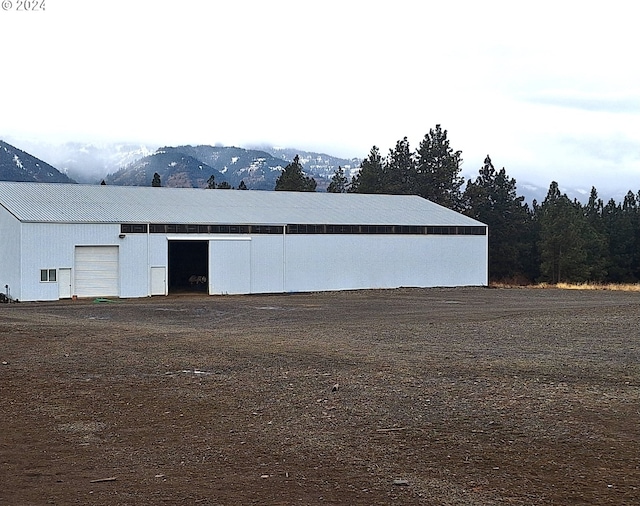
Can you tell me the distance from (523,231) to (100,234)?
53735mm

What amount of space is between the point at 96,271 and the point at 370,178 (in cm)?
5308

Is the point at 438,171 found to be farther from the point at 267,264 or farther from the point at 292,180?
the point at 267,264

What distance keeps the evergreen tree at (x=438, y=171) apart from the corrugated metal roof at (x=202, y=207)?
1109 inches

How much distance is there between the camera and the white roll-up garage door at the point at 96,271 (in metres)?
47.2

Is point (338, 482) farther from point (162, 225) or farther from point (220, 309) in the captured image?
point (162, 225)

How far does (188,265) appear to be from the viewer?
178ft

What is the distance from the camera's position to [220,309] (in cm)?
3600

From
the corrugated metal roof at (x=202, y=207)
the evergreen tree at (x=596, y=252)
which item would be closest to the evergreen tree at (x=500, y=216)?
the evergreen tree at (x=596, y=252)

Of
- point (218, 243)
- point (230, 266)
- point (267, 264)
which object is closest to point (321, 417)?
point (230, 266)

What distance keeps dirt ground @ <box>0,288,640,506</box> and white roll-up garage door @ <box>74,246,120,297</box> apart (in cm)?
2315

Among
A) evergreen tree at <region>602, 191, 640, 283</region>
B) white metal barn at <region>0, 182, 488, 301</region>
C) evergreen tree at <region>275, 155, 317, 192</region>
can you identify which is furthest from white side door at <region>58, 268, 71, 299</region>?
evergreen tree at <region>602, 191, 640, 283</region>

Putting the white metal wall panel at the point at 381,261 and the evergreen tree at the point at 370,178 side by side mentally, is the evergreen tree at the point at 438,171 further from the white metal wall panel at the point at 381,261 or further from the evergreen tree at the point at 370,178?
the white metal wall panel at the point at 381,261

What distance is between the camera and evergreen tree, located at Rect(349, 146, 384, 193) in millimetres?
96125

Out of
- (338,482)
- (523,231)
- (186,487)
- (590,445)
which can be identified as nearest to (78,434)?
(186,487)
